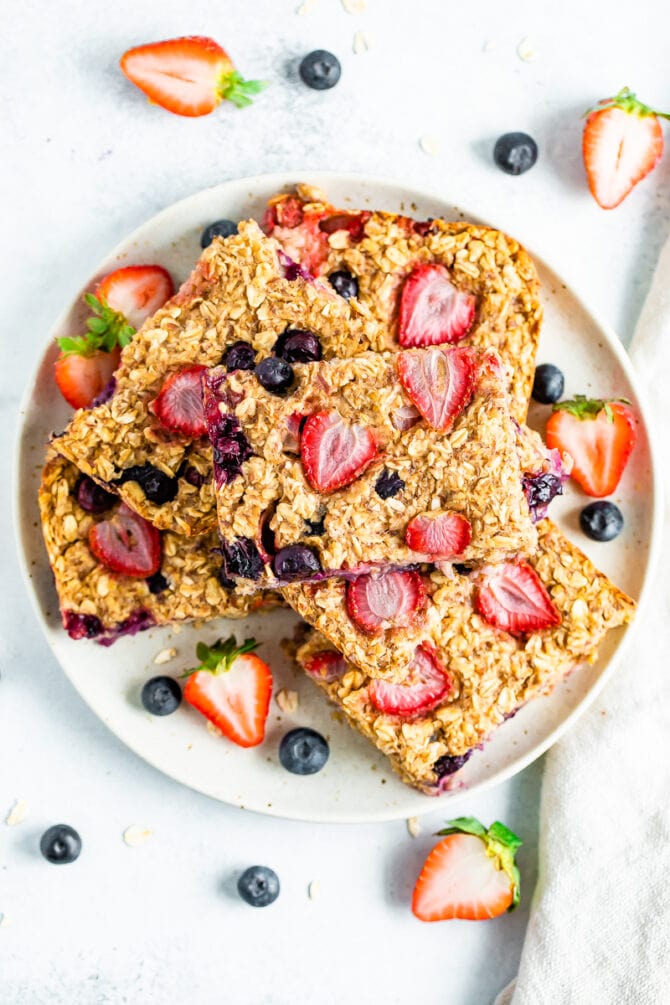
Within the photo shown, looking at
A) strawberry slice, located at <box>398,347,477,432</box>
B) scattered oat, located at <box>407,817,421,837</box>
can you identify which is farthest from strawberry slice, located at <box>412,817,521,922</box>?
strawberry slice, located at <box>398,347,477,432</box>

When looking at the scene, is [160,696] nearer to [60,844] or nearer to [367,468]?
[60,844]

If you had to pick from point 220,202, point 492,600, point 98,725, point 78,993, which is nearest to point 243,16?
point 220,202

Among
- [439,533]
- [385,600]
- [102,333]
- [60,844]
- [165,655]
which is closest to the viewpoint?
[439,533]

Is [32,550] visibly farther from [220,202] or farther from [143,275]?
[220,202]

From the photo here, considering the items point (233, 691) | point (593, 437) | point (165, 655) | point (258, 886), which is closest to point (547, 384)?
point (593, 437)

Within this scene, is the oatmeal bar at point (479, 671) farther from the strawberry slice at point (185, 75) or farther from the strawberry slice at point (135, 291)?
the strawberry slice at point (185, 75)
